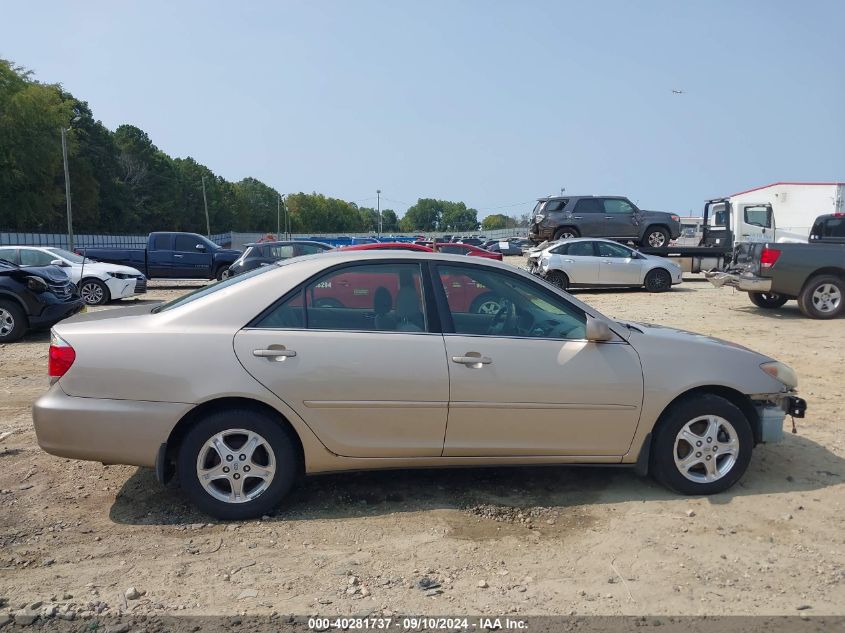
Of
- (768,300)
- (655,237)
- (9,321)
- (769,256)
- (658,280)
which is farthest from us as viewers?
(655,237)

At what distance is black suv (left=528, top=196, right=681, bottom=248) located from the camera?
20312mm

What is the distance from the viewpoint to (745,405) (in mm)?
4438

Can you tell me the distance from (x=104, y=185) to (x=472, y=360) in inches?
3416

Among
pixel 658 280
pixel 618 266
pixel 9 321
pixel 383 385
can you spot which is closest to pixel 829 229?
pixel 658 280

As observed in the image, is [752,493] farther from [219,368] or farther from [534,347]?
[219,368]

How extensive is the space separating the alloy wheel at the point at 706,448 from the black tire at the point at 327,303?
2.31 metres

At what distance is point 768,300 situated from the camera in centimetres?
1345

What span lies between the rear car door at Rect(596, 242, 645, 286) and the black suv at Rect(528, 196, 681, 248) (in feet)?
7.19

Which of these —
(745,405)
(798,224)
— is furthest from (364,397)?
(798,224)

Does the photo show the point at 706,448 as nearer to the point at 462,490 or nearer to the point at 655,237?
the point at 462,490

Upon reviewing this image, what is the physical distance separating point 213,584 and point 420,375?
1.56 metres

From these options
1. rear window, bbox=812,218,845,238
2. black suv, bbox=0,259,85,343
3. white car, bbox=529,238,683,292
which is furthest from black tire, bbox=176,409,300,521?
rear window, bbox=812,218,845,238

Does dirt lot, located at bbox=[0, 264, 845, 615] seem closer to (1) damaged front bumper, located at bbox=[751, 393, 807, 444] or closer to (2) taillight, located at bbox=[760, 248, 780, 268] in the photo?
(1) damaged front bumper, located at bbox=[751, 393, 807, 444]

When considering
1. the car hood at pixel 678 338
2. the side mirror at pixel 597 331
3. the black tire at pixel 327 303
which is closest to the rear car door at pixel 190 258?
the black tire at pixel 327 303
